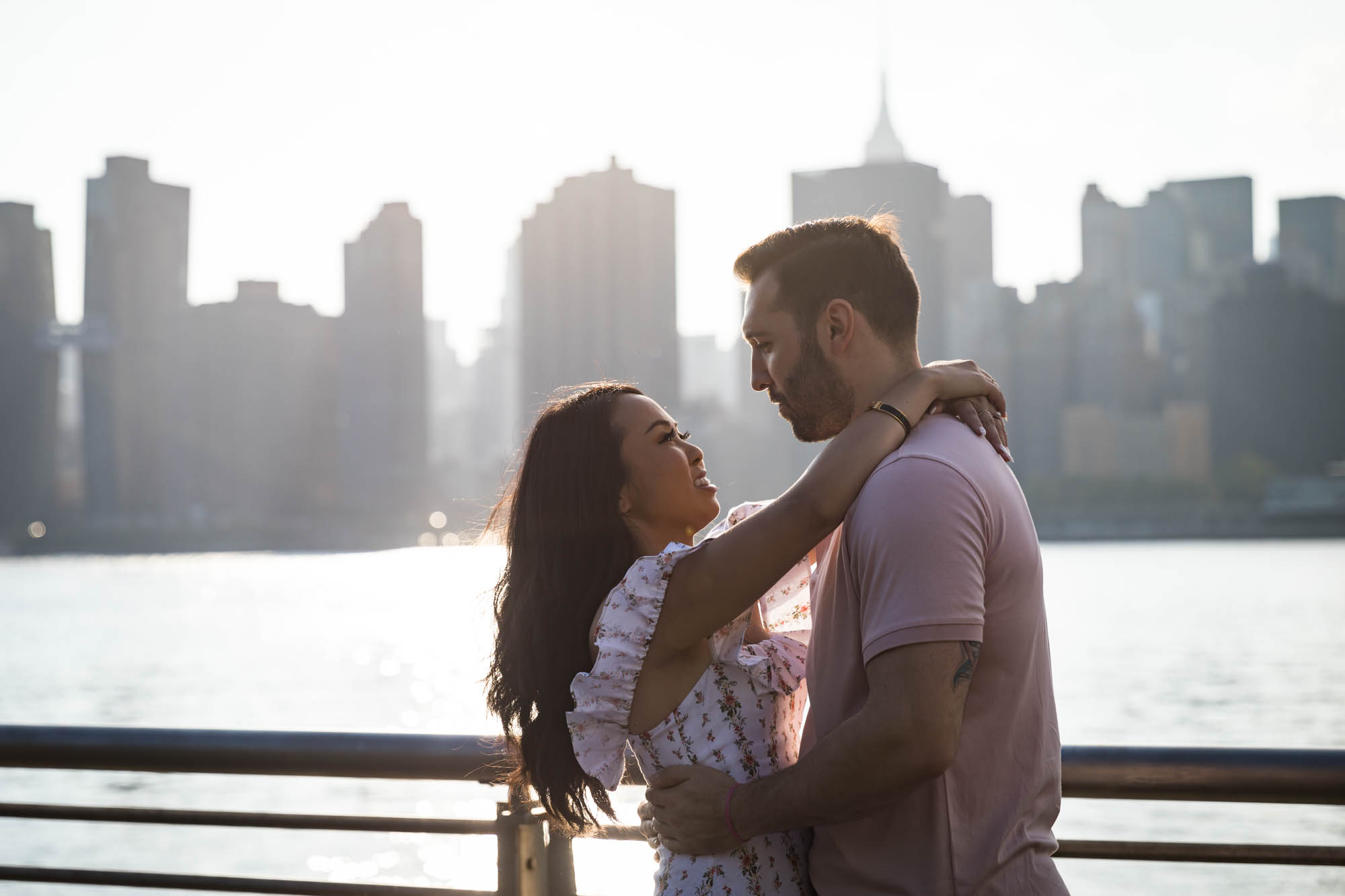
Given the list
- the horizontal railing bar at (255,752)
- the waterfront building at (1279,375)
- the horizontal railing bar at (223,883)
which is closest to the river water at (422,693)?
the horizontal railing bar at (255,752)

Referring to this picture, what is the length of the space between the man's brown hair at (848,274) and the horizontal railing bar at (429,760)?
840 millimetres

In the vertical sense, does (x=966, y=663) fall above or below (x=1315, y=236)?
below

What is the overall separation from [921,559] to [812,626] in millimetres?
388

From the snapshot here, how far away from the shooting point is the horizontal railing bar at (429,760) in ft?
7.38

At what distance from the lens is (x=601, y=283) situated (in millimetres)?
89125

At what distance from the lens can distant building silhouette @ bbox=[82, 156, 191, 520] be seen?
387ft

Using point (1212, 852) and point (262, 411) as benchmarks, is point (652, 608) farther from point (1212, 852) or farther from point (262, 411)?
point (262, 411)

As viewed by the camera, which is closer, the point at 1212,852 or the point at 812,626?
the point at 812,626

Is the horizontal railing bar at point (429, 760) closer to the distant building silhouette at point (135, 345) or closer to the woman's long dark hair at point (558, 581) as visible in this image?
the woman's long dark hair at point (558, 581)

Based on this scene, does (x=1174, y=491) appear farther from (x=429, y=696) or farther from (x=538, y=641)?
(x=538, y=641)

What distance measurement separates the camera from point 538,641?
2344 mm

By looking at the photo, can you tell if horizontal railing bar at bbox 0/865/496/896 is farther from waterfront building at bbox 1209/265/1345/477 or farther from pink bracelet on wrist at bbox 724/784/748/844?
waterfront building at bbox 1209/265/1345/477

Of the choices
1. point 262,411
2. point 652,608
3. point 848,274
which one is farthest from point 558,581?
point 262,411

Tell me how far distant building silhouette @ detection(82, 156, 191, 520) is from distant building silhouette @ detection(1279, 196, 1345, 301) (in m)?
106
